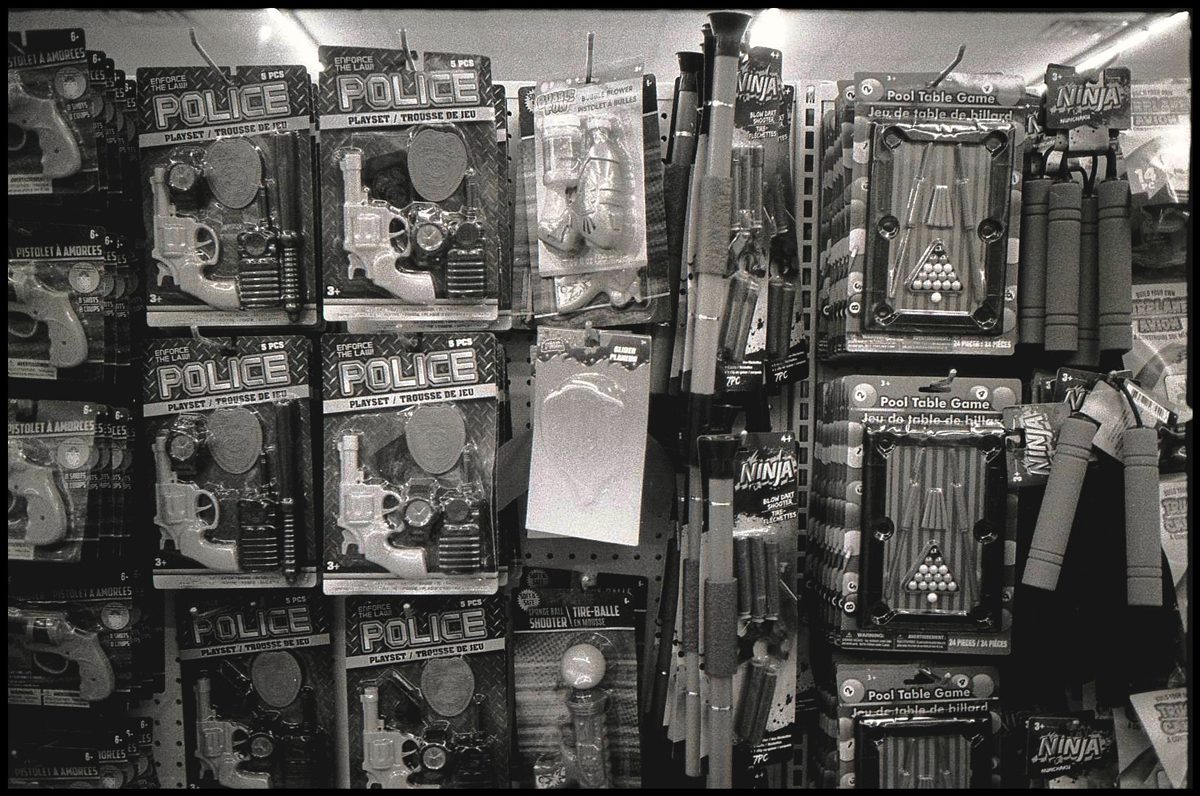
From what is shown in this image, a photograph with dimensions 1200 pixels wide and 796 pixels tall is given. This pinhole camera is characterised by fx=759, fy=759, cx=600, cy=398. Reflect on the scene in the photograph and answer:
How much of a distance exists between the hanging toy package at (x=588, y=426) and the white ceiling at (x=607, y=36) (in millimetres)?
689

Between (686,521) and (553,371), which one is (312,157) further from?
(686,521)

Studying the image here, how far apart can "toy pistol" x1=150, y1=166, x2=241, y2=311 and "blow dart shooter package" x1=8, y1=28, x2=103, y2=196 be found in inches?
6.8

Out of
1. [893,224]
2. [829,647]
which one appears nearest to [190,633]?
[829,647]

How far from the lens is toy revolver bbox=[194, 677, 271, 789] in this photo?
1741 millimetres

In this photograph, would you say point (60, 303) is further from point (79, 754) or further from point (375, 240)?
point (79, 754)

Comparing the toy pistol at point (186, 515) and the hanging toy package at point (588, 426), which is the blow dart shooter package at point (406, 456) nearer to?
the hanging toy package at point (588, 426)

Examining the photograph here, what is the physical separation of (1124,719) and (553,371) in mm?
1491

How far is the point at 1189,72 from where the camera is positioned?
1684mm

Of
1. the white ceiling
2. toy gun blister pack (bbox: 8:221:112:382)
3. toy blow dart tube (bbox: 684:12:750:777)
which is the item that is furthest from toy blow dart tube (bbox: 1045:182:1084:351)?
toy gun blister pack (bbox: 8:221:112:382)

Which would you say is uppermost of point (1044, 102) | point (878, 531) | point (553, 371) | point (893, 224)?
point (1044, 102)

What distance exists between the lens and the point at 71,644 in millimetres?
1731

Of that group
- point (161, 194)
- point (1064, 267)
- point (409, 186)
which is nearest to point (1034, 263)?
point (1064, 267)

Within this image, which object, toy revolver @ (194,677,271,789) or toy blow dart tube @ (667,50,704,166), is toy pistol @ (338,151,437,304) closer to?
toy blow dart tube @ (667,50,704,166)

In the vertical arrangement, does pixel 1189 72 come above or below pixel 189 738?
above
